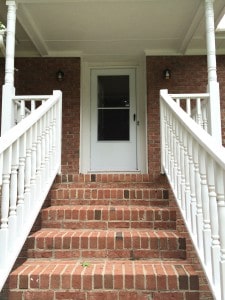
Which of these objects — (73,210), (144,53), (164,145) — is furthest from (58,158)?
(144,53)

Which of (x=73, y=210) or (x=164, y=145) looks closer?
(x=73, y=210)

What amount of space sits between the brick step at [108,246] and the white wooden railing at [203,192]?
0.33m

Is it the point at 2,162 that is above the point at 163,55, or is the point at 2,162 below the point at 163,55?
below

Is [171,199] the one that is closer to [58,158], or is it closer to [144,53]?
[58,158]

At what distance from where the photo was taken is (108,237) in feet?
8.16

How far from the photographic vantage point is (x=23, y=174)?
2.28 meters

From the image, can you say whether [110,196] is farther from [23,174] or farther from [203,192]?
[203,192]

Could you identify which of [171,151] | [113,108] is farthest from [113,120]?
[171,151]

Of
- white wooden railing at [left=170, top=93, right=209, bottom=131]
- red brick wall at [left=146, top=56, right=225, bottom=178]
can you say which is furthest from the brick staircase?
red brick wall at [left=146, top=56, right=225, bottom=178]

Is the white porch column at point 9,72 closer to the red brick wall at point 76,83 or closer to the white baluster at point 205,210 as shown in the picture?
the red brick wall at point 76,83

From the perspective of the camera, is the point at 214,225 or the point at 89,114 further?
the point at 89,114

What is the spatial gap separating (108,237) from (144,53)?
3.50 m

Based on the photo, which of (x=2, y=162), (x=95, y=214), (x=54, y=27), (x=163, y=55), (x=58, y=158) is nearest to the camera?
(x=2, y=162)

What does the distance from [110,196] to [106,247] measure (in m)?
0.80
